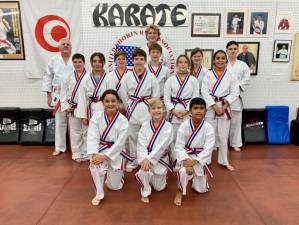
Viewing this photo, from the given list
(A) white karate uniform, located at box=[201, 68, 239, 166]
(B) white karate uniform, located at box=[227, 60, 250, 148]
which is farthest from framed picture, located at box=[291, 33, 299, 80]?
(A) white karate uniform, located at box=[201, 68, 239, 166]

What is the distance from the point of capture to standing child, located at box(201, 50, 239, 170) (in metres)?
3.80

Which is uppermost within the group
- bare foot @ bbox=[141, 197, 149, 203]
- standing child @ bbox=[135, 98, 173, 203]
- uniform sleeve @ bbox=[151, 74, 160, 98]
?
uniform sleeve @ bbox=[151, 74, 160, 98]

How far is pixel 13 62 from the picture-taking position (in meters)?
5.02

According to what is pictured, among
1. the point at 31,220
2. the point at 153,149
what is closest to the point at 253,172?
the point at 153,149

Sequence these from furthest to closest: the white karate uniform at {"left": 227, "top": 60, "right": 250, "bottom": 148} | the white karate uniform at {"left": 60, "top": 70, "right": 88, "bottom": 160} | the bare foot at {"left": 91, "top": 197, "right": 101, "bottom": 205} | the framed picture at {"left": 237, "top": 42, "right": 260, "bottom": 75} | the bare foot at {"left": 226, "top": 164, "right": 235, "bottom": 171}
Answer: the framed picture at {"left": 237, "top": 42, "right": 260, "bottom": 75}
the white karate uniform at {"left": 227, "top": 60, "right": 250, "bottom": 148}
the white karate uniform at {"left": 60, "top": 70, "right": 88, "bottom": 160}
the bare foot at {"left": 226, "top": 164, "right": 235, "bottom": 171}
the bare foot at {"left": 91, "top": 197, "right": 101, "bottom": 205}

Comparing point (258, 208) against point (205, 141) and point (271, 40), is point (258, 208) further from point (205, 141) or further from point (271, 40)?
point (271, 40)

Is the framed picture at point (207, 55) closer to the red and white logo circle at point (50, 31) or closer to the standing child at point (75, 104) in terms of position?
the standing child at point (75, 104)

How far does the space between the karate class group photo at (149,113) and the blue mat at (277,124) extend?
17 mm

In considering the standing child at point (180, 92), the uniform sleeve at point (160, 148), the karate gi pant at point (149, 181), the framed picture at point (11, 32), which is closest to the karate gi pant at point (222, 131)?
the standing child at point (180, 92)

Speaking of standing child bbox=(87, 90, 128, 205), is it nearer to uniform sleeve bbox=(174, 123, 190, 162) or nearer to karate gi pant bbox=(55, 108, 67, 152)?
uniform sleeve bbox=(174, 123, 190, 162)

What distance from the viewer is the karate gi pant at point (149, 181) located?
10.1 ft

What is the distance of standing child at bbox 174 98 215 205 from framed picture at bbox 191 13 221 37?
6.62 ft

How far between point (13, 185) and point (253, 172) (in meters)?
2.94

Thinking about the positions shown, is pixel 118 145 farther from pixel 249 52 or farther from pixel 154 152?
pixel 249 52
